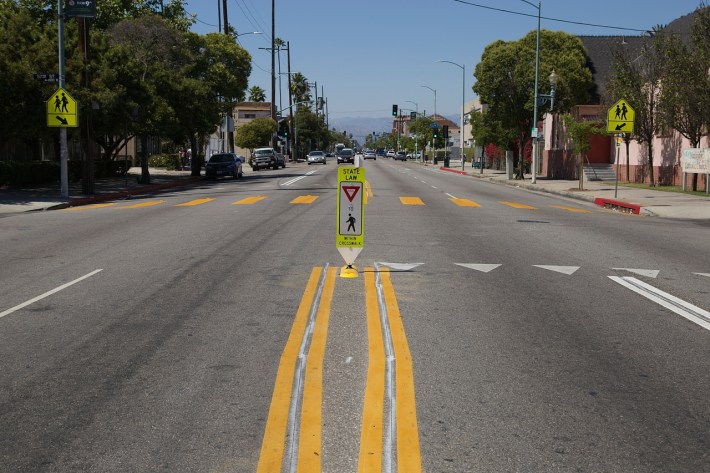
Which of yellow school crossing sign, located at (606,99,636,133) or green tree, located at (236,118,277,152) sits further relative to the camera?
green tree, located at (236,118,277,152)

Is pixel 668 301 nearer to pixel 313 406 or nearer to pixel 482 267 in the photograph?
pixel 482 267

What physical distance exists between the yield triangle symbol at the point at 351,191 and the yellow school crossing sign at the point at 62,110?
1794 cm

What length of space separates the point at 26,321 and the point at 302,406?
151 inches

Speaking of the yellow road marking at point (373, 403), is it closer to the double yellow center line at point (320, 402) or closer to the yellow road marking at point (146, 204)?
the double yellow center line at point (320, 402)

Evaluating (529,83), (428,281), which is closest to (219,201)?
(428,281)

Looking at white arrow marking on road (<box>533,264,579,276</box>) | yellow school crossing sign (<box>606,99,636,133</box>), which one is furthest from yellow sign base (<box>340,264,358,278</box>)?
yellow school crossing sign (<box>606,99,636,133</box>)

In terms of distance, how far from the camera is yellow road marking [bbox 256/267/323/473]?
415 cm

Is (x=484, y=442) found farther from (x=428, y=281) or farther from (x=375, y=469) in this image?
(x=428, y=281)

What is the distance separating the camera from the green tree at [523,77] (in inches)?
1833

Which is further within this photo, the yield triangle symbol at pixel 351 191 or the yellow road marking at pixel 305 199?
the yellow road marking at pixel 305 199

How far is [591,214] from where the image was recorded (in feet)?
69.2

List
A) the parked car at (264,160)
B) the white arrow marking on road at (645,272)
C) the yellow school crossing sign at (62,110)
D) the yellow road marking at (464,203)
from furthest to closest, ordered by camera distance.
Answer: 1. the parked car at (264,160)
2. the yellow school crossing sign at (62,110)
3. the yellow road marking at (464,203)
4. the white arrow marking on road at (645,272)

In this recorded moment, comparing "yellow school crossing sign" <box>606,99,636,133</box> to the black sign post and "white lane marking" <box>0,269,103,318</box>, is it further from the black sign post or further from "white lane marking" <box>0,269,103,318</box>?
"white lane marking" <box>0,269,103,318</box>

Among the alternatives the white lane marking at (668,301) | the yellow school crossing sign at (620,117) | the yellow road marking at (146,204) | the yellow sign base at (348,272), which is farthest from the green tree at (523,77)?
the yellow sign base at (348,272)
